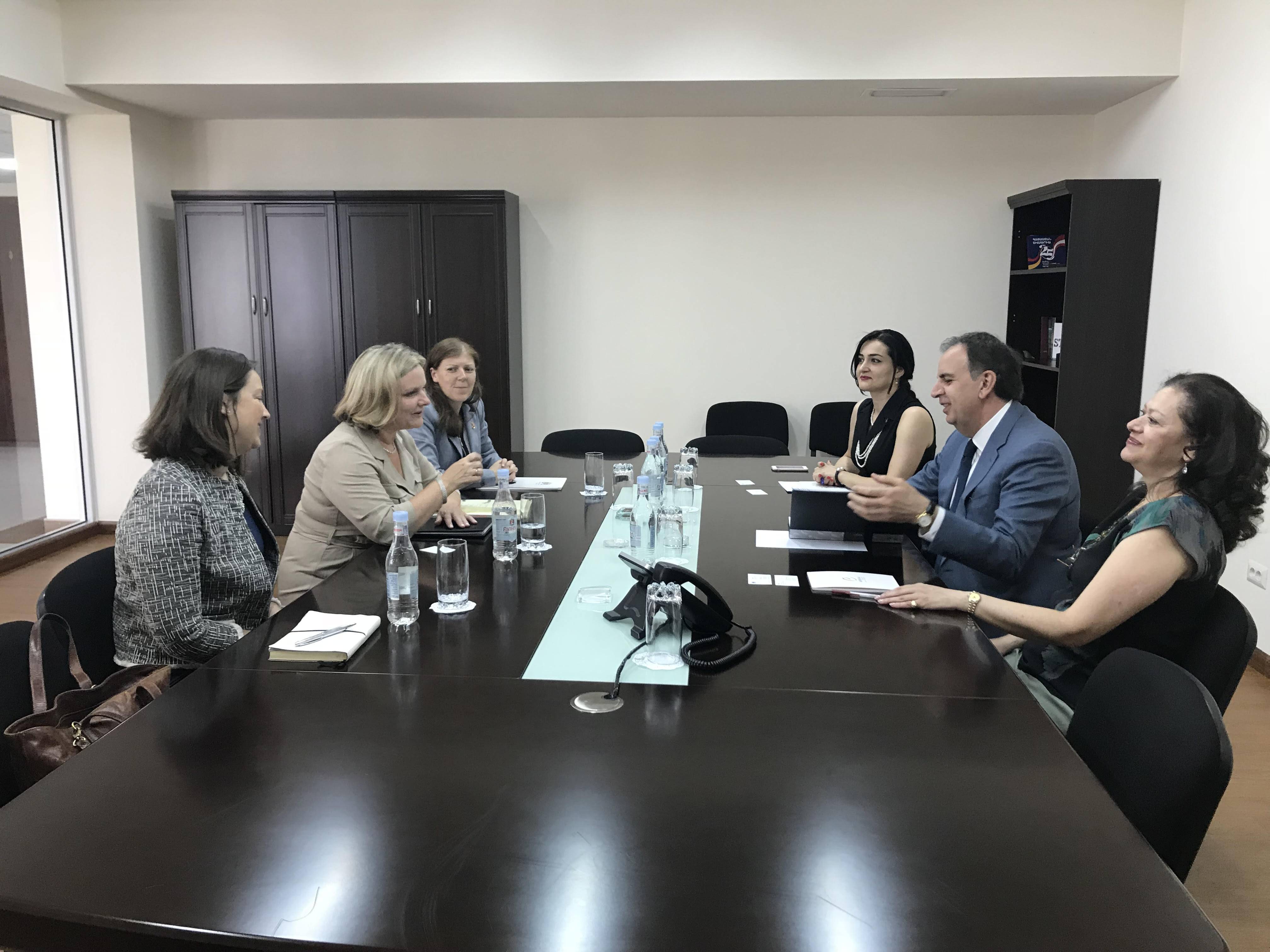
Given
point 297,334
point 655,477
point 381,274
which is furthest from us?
point 297,334

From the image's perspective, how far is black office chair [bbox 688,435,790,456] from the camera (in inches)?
207

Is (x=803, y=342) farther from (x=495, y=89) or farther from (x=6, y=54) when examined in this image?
(x=6, y=54)

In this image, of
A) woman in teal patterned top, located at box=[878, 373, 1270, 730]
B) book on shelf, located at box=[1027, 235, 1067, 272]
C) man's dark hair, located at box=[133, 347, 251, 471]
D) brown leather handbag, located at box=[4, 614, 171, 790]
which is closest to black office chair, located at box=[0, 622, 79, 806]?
brown leather handbag, located at box=[4, 614, 171, 790]

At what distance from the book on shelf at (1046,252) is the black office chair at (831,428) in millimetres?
1371

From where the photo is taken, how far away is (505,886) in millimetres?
1172

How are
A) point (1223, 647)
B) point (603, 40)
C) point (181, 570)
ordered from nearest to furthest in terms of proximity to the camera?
point (1223, 647)
point (181, 570)
point (603, 40)

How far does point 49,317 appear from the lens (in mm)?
6055

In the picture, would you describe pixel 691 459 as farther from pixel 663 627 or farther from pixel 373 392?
pixel 663 627

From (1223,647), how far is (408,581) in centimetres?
178

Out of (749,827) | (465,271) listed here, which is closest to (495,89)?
(465,271)

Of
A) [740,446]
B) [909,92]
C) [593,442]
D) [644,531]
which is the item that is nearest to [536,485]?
[644,531]

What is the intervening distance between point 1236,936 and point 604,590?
5.89ft

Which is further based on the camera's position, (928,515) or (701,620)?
(928,515)

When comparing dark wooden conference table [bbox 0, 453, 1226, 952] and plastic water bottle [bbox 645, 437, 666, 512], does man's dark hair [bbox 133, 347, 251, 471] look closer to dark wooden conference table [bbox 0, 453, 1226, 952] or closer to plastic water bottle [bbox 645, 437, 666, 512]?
dark wooden conference table [bbox 0, 453, 1226, 952]
